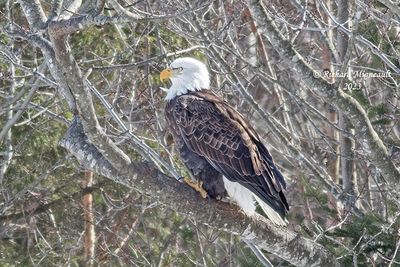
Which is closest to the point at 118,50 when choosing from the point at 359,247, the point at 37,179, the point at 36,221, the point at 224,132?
the point at 37,179

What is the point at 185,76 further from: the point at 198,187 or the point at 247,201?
the point at 247,201

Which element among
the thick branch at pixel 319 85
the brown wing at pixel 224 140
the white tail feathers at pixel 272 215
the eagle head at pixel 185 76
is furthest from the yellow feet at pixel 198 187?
the thick branch at pixel 319 85

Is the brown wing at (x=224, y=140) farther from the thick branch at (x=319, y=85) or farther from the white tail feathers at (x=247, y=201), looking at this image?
the thick branch at (x=319, y=85)

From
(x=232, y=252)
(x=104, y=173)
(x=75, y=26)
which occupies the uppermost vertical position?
(x=75, y=26)

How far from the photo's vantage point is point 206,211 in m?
5.42

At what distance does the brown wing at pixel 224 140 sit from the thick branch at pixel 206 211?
616 mm

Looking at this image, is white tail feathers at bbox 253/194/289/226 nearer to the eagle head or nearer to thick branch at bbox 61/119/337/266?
thick branch at bbox 61/119/337/266

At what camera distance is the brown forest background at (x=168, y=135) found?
5285 mm

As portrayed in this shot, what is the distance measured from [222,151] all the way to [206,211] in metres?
1.03

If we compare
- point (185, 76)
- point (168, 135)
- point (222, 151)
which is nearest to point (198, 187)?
point (222, 151)

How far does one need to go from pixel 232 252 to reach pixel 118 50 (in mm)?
2361

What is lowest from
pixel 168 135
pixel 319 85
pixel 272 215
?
pixel 168 135

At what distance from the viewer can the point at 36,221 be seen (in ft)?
33.1

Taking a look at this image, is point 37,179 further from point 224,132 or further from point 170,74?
point 224,132
